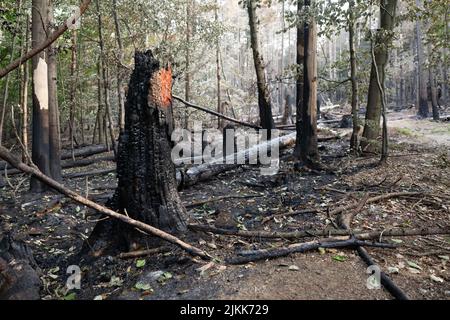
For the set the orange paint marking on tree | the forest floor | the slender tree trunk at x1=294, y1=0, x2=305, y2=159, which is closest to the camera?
the forest floor

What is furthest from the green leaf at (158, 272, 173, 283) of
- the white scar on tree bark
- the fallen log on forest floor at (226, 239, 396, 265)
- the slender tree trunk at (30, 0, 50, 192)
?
the white scar on tree bark

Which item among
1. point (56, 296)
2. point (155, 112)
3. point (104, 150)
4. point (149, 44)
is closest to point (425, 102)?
point (149, 44)

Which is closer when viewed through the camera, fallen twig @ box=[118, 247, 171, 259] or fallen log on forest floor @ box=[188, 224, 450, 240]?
fallen twig @ box=[118, 247, 171, 259]

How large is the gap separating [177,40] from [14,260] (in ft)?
41.6

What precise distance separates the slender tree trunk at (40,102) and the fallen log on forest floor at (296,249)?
5.90 metres

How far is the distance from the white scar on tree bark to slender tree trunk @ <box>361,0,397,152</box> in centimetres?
720

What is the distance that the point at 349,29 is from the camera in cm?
831

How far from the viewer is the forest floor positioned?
10.3 feet

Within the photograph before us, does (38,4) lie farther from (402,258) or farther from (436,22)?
(436,22)

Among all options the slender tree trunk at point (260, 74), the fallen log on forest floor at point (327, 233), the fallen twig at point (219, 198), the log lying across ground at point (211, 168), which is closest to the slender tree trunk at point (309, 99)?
the log lying across ground at point (211, 168)

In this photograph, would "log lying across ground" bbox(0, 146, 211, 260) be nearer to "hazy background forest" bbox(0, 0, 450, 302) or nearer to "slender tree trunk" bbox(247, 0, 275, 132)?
"hazy background forest" bbox(0, 0, 450, 302)

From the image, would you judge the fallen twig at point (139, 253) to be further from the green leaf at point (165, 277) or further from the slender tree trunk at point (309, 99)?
the slender tree trunk at point (309, 99)

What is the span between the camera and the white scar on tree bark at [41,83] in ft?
25.3

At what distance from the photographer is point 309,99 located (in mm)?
7941
